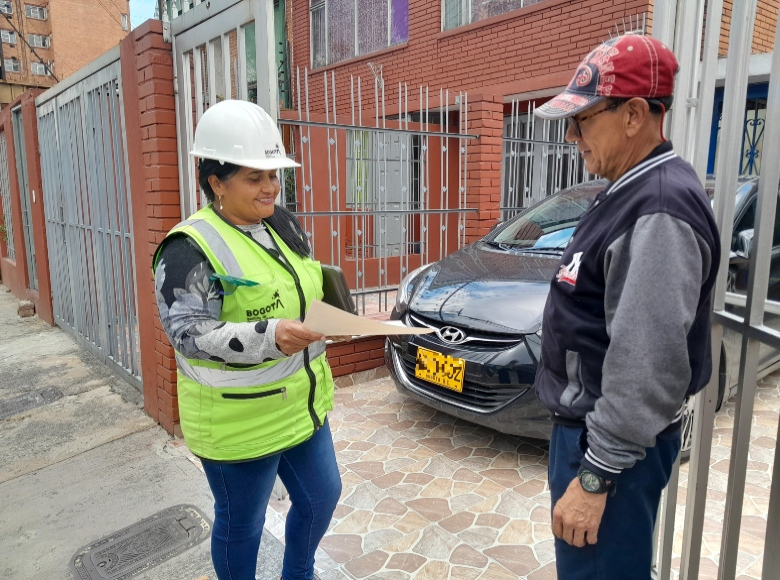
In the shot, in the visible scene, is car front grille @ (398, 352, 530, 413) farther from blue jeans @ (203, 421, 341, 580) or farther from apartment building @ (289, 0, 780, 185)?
apartment building @ (289, 0, 780, 185)

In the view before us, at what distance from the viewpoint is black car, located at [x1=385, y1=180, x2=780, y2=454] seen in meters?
3.06

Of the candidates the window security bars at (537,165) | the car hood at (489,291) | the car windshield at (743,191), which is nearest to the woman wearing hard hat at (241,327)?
the car hood at (489,291)

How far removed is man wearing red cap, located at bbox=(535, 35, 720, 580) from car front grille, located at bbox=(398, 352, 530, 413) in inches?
65.2

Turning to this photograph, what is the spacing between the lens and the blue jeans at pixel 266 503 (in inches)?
70.8

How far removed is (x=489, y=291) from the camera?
339cm

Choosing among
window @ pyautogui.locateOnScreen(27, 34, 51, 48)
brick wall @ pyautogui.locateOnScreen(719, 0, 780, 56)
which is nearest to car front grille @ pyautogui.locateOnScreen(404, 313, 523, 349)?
brick wall @ pyautogui.locateOnScreen(719, 0, 780, 56)

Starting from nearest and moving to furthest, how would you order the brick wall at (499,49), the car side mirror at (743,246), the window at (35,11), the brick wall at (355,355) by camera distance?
the car side mirror at (743,246)
the brick wall at (355,355)
the brick wall at (499,49)
the window at (35,11)

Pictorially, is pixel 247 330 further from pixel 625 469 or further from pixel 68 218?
pixel 68 218

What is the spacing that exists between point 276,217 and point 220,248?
0.32 meters

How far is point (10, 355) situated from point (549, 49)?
24.9ft

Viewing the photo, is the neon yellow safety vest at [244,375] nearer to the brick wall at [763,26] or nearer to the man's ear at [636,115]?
the man's ear at [636,115]

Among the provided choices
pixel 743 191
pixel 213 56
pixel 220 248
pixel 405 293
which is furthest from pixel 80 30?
pixel 220 248

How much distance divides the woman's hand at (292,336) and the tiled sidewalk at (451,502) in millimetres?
1389

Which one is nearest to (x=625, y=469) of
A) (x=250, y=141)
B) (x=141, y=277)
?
(x=250, y=141)
